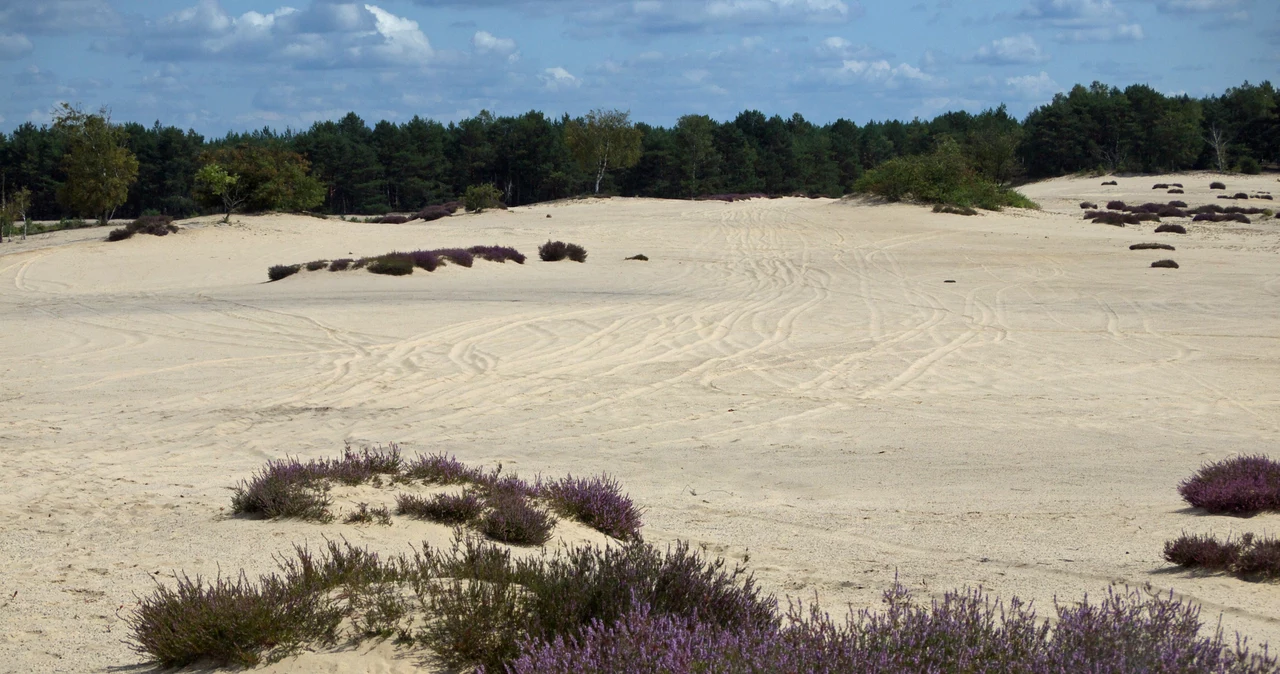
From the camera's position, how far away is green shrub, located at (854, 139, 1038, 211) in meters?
43.3

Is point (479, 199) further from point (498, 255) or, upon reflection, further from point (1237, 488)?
point (1237, 488)

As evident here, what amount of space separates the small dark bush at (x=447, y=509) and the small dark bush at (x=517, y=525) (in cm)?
16

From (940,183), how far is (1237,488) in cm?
3923

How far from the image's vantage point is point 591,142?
2827 inches

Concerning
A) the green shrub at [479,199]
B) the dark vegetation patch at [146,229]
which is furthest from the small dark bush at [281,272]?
the green shrub at [479,199]

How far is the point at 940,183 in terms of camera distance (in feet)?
143

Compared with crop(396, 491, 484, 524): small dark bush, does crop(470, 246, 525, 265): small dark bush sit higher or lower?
higher

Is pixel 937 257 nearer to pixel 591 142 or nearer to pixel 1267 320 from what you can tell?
pixel 1267 320

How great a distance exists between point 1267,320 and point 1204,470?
1182 centimetres

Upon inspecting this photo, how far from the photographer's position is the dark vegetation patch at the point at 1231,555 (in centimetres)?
496

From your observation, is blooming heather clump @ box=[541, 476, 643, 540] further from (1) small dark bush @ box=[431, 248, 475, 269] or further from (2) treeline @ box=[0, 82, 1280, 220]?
(2) treeline @ box=[0, 82, 1280, 220]

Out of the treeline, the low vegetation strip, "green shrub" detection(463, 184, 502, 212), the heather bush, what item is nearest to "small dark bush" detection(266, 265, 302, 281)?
the low vegetation strip

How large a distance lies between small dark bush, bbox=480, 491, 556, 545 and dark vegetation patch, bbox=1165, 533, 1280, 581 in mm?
3367

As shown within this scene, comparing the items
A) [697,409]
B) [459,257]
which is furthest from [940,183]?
[697,409]
